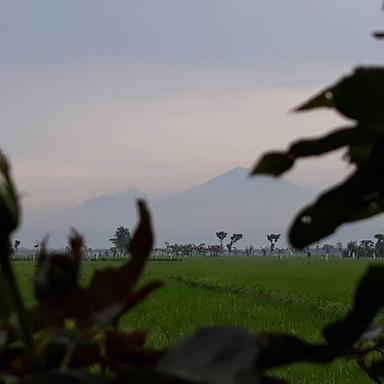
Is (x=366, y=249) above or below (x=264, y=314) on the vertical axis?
below

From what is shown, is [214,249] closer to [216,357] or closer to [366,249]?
[366,249]

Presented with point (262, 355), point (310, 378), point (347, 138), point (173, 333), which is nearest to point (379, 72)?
point (347, 138)

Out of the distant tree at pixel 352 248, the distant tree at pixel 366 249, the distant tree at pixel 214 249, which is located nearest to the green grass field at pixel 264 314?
the distant tree at pixel 366 249

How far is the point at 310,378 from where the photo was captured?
250 inches

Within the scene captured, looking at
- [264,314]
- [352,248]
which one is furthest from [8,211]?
[352,248]

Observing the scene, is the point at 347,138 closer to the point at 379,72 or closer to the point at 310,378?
the point at 379,72

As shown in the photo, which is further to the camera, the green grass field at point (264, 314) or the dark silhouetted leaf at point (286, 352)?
the green grass field at point (264, 314)

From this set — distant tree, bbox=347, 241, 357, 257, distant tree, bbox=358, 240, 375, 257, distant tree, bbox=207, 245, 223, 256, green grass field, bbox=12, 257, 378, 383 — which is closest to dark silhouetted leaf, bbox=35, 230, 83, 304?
green grass field, bbox=12, 257, 378, 383

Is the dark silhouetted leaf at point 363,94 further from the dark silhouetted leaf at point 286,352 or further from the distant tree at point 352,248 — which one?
the distant tree at point 352,248

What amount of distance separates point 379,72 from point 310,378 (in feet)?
20.4

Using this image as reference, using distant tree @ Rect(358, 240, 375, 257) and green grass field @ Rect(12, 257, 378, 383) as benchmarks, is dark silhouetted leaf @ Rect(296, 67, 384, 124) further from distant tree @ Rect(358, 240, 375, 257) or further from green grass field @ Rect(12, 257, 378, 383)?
distant tree @ Rect(358, 240, 375, 257)

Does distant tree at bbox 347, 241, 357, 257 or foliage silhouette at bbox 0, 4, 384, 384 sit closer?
foliage silhouette at bbox 0, 4, 384, 384

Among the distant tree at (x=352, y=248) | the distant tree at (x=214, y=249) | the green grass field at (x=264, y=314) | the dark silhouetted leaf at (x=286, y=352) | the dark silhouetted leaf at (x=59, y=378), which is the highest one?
the dark silhouetted leaf at (x=59, y=378)

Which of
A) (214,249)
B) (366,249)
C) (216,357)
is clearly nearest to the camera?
(216,357)
